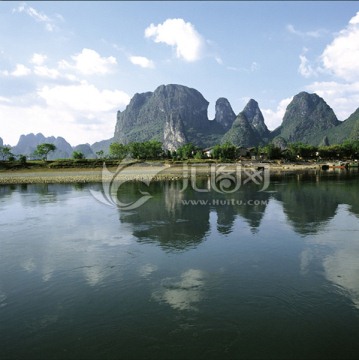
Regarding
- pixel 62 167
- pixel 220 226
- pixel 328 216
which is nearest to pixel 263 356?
pixel 220 226

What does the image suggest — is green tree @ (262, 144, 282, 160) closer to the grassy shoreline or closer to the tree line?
the tree line

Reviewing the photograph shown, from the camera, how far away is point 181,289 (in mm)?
14852

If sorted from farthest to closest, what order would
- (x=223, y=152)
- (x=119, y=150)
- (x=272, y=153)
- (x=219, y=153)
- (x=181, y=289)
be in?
(x=272, y=153) < (x=119, y=150) < (x=219, y=153) < (x=223, y=152) < (x=181, y=289)

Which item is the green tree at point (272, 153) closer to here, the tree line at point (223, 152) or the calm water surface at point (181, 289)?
the tree line at point (223, 152)

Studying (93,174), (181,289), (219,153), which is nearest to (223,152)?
(219,153)

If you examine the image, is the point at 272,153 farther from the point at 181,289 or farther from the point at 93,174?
the point at 181,289

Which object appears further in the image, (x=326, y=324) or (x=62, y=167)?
(x=62, y=167)

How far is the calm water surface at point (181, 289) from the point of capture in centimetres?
1067

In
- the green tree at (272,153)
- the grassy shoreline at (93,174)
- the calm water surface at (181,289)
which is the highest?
the green tree at (272,153)

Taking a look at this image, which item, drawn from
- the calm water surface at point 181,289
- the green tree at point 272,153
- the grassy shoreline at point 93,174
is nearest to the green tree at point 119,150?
the grassy shoreline at point 93,174

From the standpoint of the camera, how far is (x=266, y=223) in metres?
28.3

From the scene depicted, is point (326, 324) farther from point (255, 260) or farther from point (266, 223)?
point (266, 223)

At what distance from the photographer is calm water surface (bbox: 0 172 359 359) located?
10672 millimetres

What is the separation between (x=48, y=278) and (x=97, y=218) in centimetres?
1537
